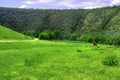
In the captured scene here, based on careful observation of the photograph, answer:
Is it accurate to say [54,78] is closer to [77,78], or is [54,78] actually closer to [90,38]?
Result: [77,78]

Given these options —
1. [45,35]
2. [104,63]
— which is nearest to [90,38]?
[45,35]

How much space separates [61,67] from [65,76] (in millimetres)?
5592

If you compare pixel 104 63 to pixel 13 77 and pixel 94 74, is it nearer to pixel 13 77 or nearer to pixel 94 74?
pixel 94 74

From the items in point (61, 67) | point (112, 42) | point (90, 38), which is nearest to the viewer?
point (61, 67)

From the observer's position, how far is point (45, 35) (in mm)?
174750

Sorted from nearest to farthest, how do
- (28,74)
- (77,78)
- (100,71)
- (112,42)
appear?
(77,78)
(28,74)
(100,71)
(112,42)

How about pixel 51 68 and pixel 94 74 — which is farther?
pixel 51 68

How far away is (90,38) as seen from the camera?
561ft

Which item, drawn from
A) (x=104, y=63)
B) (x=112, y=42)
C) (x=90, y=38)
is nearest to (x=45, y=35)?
(x=90, y=38)

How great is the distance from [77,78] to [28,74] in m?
4.55

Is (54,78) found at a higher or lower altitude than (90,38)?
higher

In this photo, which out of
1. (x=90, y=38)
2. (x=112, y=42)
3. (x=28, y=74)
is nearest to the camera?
(x=28, y=74)

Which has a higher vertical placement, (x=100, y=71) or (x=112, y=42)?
(x=100, y=71)

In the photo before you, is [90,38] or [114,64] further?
[90,38]
